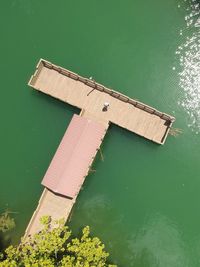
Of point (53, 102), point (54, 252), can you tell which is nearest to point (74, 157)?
point (53, 102)

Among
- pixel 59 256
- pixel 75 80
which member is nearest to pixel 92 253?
pixel 59 256

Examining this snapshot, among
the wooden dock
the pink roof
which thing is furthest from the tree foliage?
the pink roof

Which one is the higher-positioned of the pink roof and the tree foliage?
the pink roof

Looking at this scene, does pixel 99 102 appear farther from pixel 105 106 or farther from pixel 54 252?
pixel 54 252

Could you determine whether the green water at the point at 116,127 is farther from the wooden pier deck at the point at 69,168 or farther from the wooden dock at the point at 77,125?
the wooden pier deck at the point at 69,168

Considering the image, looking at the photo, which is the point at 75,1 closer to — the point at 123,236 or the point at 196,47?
the point at 196,47

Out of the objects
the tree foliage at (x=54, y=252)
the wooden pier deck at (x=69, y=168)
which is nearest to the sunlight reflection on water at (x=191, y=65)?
the wooden pier deck at (x=69, y=168)

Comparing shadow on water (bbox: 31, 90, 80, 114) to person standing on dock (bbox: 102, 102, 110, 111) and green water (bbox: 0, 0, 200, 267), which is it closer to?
green water (bbox: 0, 0, 200, 267)
